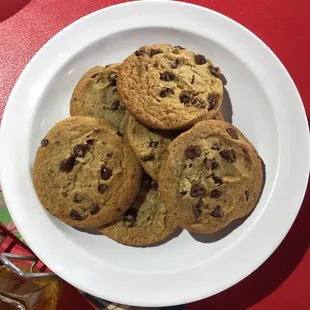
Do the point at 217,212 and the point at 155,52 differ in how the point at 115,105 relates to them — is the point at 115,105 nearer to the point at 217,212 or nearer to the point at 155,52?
the point at 155,52

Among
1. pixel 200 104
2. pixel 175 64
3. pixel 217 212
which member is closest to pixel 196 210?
pixel 217 212

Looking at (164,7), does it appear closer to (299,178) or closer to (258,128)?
(258,128)

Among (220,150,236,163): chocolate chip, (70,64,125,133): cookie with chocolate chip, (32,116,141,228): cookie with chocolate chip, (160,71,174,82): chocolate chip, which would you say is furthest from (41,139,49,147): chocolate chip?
(220,150,236,163): chocolate chip

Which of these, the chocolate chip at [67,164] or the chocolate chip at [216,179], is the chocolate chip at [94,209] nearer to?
the chocolate chip at [67,164]

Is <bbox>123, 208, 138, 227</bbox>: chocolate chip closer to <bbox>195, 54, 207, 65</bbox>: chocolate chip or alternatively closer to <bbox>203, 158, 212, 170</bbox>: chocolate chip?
<bbox>203, 158, 212, 170</bbox>: chocolate chip

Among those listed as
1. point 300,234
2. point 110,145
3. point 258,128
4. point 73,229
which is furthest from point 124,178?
point 300,234

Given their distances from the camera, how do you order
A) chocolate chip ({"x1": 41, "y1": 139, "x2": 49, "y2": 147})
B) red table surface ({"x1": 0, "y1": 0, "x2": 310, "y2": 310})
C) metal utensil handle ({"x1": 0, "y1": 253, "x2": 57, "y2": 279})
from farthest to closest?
red table surface ({"x1": 0, "y1": 0, "x2": 310, "y2": 310}) → chocolate chip ({"x1": 41, "y1": 139, "x2": 49, "y2": 147}) → metal utensil handle ({"x1": 0, "y1": 253, "x2": 57, "y2": 279})

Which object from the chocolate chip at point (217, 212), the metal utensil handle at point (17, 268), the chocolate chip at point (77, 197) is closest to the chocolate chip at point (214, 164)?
the chocolate chip at point (217, 212)
